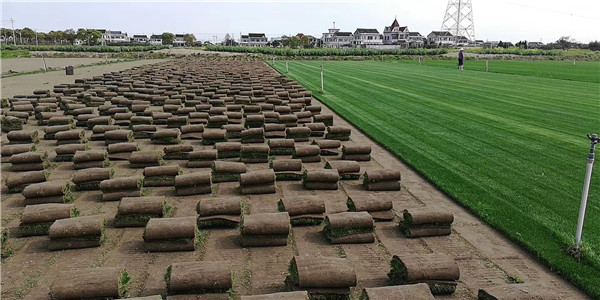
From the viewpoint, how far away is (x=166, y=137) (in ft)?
41.9

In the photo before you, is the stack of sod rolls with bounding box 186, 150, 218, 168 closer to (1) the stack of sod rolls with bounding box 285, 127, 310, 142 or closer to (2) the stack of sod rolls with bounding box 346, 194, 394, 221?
(1) the stack of sod rolls with bounding box 285, 127, 310, 142

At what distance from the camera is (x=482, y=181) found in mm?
9023

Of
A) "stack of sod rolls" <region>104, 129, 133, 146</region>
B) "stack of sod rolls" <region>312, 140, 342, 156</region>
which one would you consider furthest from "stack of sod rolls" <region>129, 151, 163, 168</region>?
"stack of sod rolls" <region>312, 140, 342, 156</region>

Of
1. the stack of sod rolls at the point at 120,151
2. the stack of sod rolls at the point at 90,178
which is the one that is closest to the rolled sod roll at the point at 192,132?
the stack of sod rolls at the point at 120,151

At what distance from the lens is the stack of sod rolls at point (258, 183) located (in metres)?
8.38

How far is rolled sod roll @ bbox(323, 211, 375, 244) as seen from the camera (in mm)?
6395

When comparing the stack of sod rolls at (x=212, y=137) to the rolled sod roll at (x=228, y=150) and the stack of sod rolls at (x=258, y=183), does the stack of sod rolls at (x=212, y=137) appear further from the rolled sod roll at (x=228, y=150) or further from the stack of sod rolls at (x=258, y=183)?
the stack of sod rolls at (x=258, y=183)

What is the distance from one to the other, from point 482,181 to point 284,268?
543 centimetres

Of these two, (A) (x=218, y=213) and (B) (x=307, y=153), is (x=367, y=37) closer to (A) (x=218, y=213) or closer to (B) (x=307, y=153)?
(B) (x=307, y=153)

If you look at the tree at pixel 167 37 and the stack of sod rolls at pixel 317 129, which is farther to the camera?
the tree at pixel 167 37

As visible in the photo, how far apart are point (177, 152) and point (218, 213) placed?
15.3 feet

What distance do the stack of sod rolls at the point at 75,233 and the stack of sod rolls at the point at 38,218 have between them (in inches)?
21.3

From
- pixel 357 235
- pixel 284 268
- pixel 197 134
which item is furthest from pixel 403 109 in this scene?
pixel 284 268

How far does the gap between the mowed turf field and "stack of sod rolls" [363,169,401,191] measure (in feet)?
3.30
